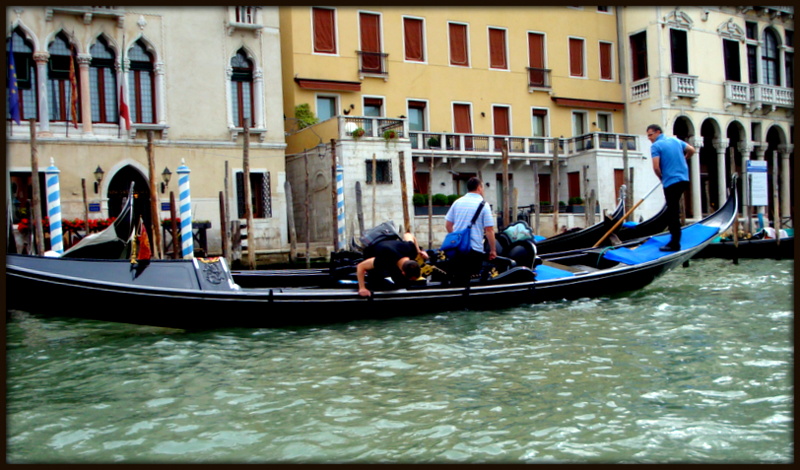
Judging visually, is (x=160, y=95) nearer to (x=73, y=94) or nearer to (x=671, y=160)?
(x=73, y=94)

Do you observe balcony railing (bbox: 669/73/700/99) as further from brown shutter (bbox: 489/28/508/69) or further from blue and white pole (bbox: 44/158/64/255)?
blue and white pole (bbox: 44/158/64/255)

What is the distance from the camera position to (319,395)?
4258mm

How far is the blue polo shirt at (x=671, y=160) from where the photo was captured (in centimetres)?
798

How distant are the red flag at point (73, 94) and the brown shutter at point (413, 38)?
331 inches

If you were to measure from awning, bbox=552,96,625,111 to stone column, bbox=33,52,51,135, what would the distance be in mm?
13570

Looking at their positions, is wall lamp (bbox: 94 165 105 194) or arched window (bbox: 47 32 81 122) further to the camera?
arched window (bbox: 47 32 81 122)

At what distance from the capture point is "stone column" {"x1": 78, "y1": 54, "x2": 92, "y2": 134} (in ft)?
47.5

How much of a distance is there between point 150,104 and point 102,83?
983mm

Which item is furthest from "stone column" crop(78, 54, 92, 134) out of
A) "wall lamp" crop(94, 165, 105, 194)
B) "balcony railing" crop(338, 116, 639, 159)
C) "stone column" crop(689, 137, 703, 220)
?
"stone column" crop(689, 137, 703, 220)
